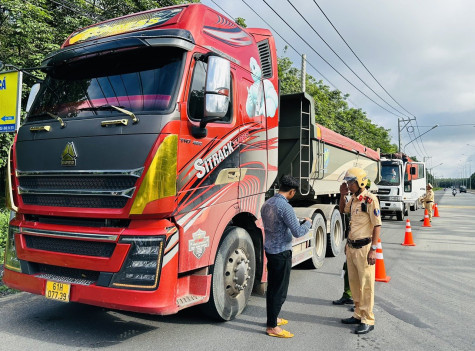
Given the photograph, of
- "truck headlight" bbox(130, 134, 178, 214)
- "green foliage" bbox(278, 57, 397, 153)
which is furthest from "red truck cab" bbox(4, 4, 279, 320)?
"green foliage" bbox(278, 57, 397, 153)

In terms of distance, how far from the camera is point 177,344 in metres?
3.78

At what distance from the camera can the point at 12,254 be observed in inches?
161

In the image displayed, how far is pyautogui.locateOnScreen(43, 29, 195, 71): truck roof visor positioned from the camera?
3.68m

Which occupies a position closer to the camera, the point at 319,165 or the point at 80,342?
the point at 80,342

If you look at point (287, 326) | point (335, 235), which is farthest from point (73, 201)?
point (335, 235)

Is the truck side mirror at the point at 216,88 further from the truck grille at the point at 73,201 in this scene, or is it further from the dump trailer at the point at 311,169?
the dump trailer at the point at 311,169

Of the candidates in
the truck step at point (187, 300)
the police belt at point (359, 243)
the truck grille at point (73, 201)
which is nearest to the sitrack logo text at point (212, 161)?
the truck grille at point (73, 201)

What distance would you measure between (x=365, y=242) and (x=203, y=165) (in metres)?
2.06

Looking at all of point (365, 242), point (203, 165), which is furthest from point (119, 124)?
point (365, 242)

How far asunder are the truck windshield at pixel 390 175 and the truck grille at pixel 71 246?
51.5ft

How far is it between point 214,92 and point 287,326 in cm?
270

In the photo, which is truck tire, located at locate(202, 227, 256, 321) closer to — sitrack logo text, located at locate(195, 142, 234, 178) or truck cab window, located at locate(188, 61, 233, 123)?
sitrack logo text, located at locate(195, 142, 234, 178)

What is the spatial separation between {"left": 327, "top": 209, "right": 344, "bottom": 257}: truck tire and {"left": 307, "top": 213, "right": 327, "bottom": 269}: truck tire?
1.37 feet

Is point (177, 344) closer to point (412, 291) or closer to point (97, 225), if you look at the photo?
point (97, 225)
